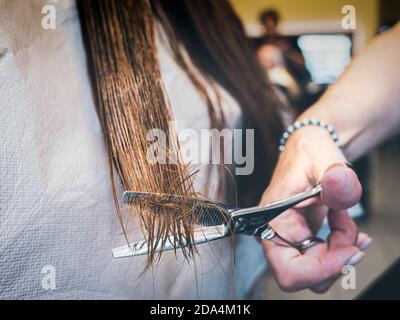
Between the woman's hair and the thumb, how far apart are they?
132 mm

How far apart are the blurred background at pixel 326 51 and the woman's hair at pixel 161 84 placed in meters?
0.04

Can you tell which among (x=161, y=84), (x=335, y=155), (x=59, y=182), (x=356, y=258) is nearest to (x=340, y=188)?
(x=335, y=155)

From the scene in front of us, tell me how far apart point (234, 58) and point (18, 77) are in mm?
467

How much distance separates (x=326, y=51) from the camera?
1.03 m

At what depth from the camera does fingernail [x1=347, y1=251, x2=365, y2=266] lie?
40.6 inches

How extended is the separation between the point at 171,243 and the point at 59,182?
268 mm
